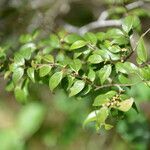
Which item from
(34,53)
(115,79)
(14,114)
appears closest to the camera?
(115,79)

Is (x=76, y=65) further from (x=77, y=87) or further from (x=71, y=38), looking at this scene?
(x=71, y=38)

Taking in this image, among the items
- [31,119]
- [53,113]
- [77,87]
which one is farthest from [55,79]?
[53,113]

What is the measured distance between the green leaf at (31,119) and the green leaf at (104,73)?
157 cm

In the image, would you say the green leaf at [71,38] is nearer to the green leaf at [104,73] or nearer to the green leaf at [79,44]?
the green leaf at [79,44]

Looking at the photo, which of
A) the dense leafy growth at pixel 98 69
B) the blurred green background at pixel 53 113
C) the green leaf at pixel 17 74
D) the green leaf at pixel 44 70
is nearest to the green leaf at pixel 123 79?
the dense leafy growth at pixel 98 69

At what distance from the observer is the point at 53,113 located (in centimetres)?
327

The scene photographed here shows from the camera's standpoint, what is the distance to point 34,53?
1.80 metres

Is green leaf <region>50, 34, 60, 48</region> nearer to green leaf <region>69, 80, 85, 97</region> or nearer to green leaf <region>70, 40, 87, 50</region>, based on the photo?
green leaf <region>70, 40, 87, 50</region>

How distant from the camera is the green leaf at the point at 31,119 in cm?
296

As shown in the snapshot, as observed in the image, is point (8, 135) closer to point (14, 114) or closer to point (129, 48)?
point (14, 114)

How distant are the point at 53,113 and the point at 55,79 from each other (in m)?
1.86

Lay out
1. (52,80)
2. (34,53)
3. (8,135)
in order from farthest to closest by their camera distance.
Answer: (8,135) → (34,53) → (52,80)

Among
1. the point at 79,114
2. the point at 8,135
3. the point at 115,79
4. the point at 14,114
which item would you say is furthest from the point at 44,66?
the point at 14,114

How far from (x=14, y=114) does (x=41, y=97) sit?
412 mm
